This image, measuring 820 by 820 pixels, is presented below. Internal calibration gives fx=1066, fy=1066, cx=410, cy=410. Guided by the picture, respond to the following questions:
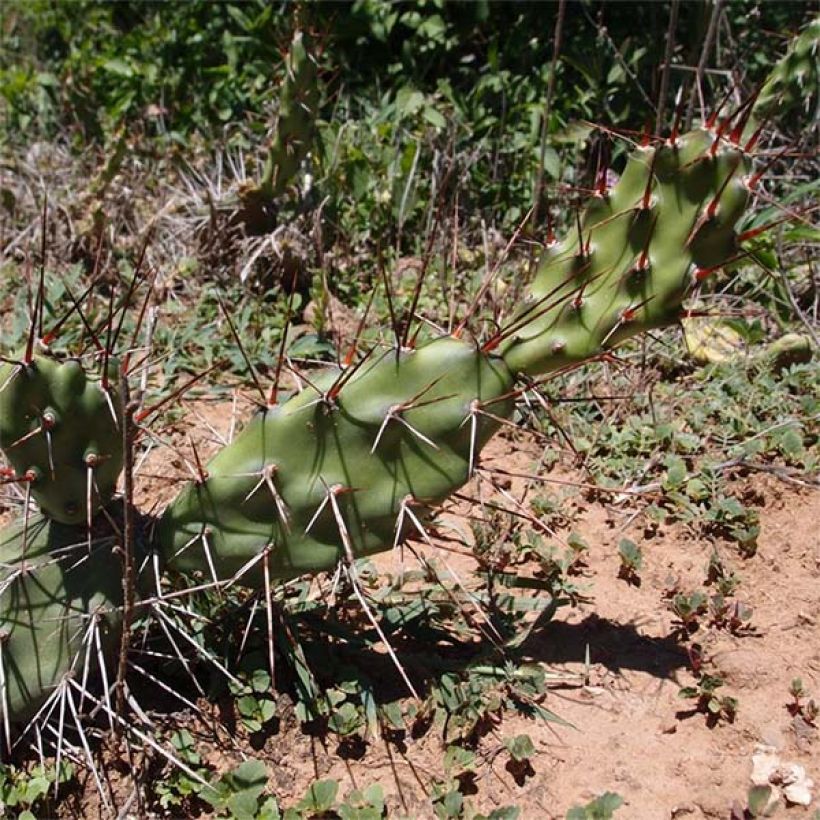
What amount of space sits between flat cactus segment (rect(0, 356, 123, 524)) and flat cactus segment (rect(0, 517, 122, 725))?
4.2 inches

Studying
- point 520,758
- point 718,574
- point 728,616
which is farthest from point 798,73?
point 520,758

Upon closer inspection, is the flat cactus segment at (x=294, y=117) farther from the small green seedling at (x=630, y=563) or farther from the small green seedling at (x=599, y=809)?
the small green seedling at (x=599, y=809)

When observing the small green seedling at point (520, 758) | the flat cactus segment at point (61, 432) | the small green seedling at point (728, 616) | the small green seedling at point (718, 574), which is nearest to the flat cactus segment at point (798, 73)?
the small green seedling at point (718, 574)

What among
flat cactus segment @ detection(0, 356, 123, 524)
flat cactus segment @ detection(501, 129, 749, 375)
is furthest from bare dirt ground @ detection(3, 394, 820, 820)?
flat cactus segment @ detection(501, 129, 749, 375)

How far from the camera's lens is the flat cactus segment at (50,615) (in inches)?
81.8

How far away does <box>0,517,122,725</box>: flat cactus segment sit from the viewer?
2078 millimetres

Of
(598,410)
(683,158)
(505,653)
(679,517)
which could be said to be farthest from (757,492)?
(683,158)

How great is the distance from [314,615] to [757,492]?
53.9 inches

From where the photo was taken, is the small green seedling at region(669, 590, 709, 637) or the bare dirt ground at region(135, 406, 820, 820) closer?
the bare dirt ground at region(135, 406, 820, 820)

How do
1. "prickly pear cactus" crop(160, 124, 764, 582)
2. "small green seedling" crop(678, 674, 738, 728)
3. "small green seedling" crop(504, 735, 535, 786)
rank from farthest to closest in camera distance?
1. "small green seedling" crop(678, 674, 738, 728)
2. "small green seedling" crop(504, 735, 535, 786)
3. "prickly pear cactus" crop(160, 124, 764, 582)

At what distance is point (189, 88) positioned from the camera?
501cm

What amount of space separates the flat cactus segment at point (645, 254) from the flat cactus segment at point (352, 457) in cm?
14

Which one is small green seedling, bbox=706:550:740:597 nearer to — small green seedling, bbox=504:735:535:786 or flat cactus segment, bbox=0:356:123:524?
small green seedling, bbox=504:735:535:786

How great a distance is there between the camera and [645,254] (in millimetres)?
2031
